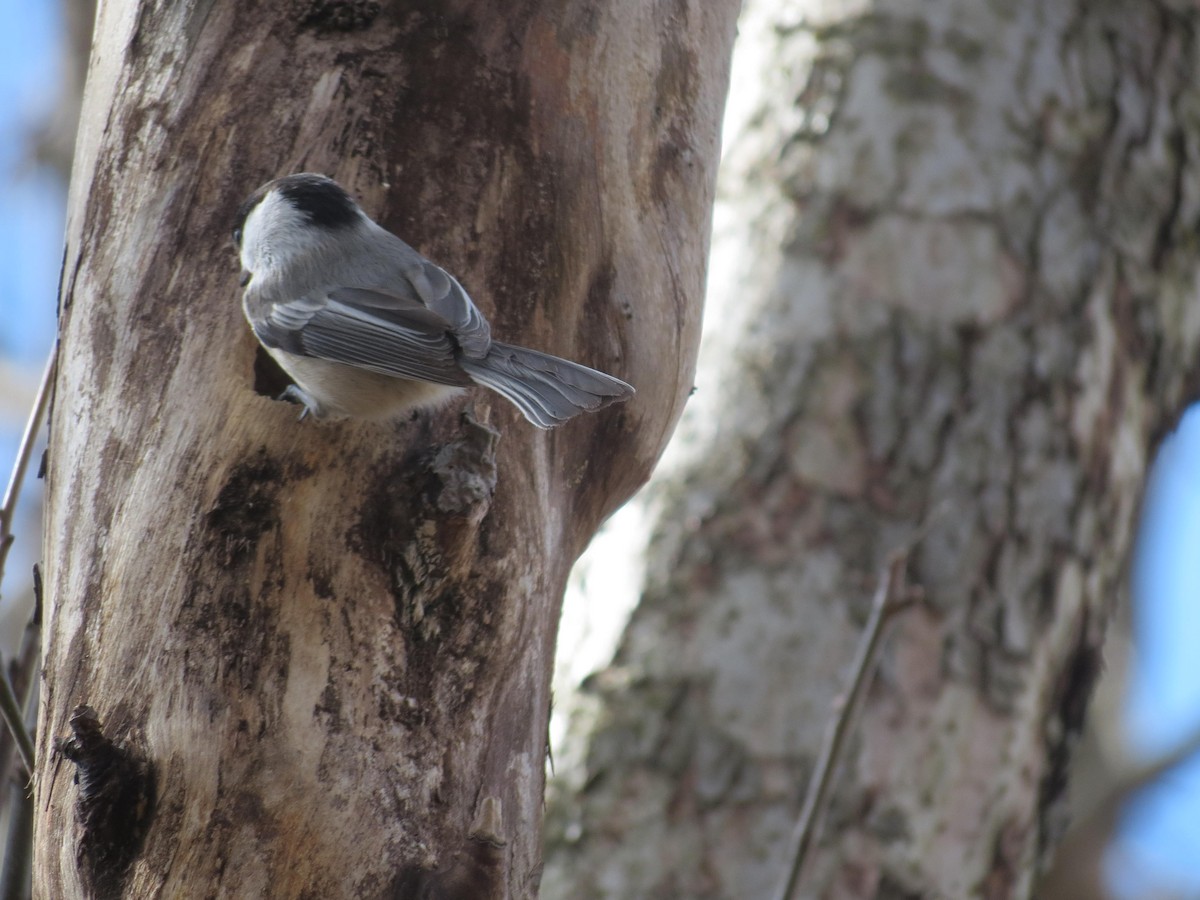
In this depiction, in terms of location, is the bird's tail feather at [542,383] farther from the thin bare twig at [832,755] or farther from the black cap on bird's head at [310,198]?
the thin bare twig at [832,755]

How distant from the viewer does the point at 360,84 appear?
1.87m

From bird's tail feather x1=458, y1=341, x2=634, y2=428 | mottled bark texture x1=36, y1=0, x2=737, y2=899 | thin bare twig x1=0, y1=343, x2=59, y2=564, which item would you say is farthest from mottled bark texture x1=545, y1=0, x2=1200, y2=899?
thin bare twig x1=0, y1=343, x2=59, y2=564

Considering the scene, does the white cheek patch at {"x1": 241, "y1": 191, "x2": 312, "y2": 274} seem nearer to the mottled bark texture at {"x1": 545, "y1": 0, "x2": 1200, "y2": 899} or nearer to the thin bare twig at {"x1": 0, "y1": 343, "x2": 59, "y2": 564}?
the thin bare twig at {"x1": 0, "y1": 343, "x2": 59, "y2": 564}

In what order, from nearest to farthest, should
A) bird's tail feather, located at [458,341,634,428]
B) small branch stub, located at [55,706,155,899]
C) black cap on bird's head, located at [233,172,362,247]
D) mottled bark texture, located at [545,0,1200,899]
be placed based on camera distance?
small branch stub, located at [55,706,155,899]
bird's tail feather, located at [458,341,634,428]
black cap on bird's head, located at [233,172,362,247]
mottled bark texture, located at [545,0,1200,899]

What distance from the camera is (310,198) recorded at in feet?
5.93

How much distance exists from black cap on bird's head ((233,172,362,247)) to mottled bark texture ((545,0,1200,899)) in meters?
1.30

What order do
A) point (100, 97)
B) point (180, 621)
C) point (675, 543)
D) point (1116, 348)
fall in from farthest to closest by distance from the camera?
point (1116, 348)
point (675, 543)
point (100, 97)
point (180, 621)

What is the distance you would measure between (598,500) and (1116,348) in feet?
5.56

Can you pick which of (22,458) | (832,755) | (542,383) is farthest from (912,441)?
(22,458)

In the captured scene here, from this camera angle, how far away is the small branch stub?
4.88 ft

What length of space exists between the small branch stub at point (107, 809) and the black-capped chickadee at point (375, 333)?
54 cm

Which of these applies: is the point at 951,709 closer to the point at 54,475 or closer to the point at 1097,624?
the point at 1097,624

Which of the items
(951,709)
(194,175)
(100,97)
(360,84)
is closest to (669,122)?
(360,84)

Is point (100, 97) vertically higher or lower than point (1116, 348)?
lower
